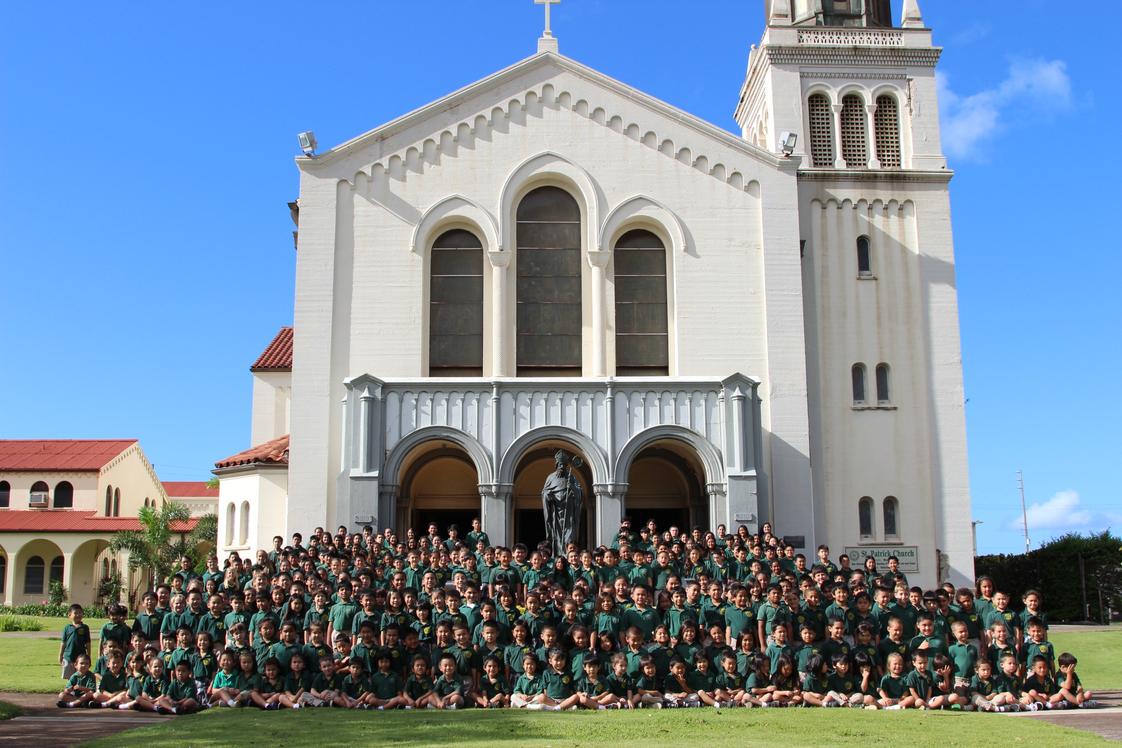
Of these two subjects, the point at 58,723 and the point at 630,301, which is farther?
the point at 630,301

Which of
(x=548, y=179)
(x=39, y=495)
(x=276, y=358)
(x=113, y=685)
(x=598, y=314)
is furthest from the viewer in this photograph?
(x=39, y=495)

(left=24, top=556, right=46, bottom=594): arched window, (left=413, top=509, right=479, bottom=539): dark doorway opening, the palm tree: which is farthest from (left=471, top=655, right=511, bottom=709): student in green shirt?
(left=24, top=556, right=46, bottom=594): arched window

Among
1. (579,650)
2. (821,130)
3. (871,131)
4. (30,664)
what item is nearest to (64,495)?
(30,664)

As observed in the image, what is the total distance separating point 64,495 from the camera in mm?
50094

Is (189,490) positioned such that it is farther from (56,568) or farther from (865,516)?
(865,516)

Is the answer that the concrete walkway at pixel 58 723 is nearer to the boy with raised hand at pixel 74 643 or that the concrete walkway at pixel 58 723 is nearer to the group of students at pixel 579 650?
the group of students at pixel 579 650

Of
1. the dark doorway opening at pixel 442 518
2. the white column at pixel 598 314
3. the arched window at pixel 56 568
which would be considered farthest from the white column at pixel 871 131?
the arched window at pixel 56 568

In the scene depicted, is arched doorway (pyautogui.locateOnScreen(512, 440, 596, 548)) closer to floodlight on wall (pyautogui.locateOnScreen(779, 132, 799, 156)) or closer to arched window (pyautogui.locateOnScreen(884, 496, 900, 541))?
arched window (pyautogui.locateOnScreen(884, 496, 900, 541))

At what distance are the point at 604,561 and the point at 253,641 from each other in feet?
17.2

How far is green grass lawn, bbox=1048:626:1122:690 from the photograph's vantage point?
1632 cm

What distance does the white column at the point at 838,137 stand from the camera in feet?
92.1

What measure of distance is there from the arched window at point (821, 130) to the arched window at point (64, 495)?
120ft

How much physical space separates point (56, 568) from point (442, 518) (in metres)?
28.9

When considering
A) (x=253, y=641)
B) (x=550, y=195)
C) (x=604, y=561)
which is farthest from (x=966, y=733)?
(x=550, y=195)
